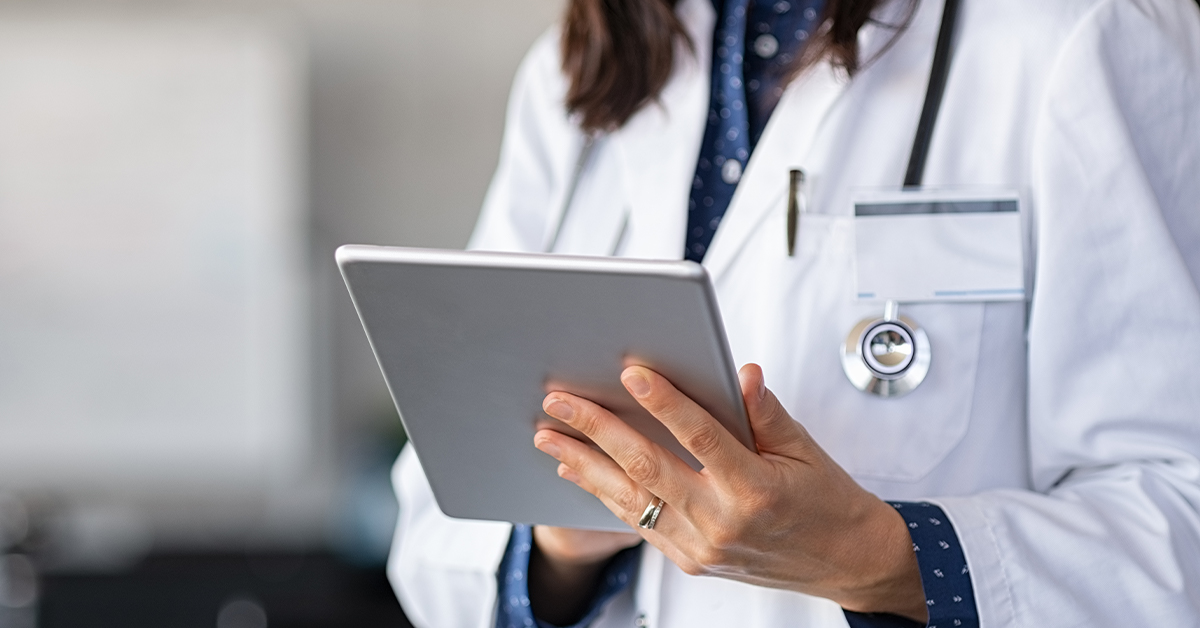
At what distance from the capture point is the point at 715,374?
61 cm

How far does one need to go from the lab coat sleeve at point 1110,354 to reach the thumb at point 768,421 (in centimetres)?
18

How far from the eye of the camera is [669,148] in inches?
39.9

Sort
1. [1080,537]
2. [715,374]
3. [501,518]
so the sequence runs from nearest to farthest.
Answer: [715,374], [1080,537], [501,518]

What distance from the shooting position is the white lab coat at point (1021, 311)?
767 millimetres

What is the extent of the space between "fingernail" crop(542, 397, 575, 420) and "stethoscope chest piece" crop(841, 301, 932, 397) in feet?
0.99

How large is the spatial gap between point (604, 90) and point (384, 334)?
19.4 inches

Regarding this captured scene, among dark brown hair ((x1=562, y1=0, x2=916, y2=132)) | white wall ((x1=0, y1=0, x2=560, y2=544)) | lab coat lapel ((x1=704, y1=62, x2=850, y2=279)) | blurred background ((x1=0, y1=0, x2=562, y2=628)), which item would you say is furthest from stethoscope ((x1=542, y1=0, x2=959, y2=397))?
white wall ((x1=0, y1=0, x2=560, y2=544))

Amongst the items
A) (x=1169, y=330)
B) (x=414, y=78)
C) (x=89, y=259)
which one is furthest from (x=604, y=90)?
(x=89, y=259)

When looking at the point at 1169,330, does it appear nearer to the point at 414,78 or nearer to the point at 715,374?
the point at 715,374

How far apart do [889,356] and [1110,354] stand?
18 cm

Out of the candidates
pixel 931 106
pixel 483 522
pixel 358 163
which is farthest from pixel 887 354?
pixel 358 163

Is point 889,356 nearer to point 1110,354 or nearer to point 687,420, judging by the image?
point 1110,354

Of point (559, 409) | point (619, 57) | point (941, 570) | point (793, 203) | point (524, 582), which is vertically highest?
point (619, 57)

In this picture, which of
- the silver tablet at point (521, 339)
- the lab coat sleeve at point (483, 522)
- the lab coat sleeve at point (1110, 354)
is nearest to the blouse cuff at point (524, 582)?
the lab coat sleeve at point (483, 522)
